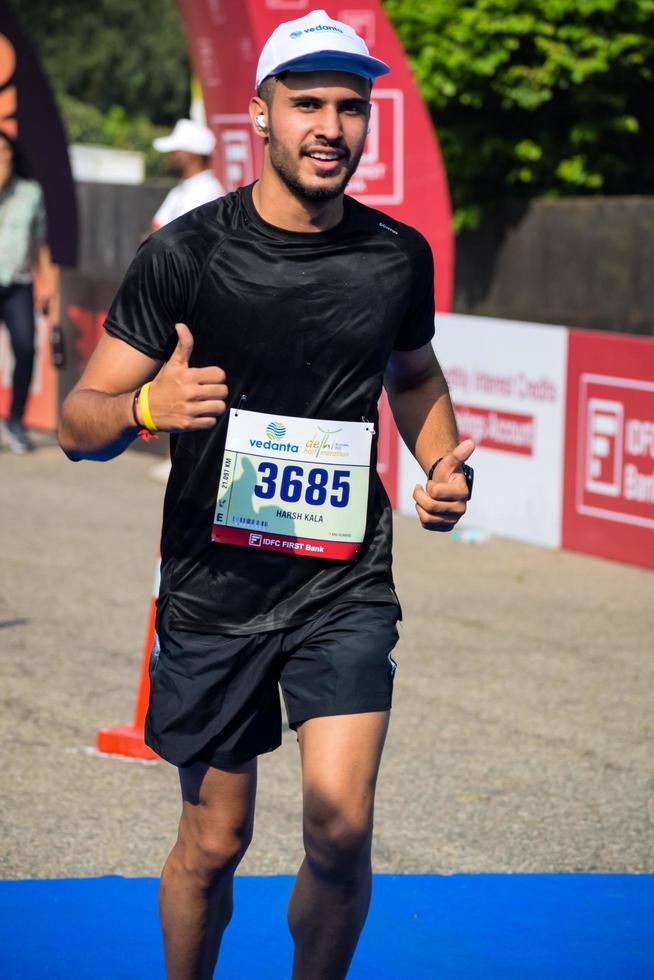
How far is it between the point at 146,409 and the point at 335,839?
95 cm

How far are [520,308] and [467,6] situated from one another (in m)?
2.55

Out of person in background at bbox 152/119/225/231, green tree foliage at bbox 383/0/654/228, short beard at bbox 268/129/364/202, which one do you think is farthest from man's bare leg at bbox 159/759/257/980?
green tree foliage at bbox 383/0/654/228

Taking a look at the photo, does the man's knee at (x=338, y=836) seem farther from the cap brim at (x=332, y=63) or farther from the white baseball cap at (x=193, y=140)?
the white baseball cap at (x=193, y=140)

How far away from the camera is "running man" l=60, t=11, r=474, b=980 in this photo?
3314 millimetres

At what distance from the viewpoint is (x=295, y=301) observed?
11.0ft

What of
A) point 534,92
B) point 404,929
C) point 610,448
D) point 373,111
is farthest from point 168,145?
point 404,929

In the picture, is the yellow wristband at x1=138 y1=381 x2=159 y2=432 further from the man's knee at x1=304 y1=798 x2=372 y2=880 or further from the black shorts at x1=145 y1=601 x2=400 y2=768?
the man's knee at x1=304 y1=798 x2=372 y2=880

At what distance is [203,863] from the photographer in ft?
11.1

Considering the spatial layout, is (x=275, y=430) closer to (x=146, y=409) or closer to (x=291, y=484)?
(x=291, y=484)

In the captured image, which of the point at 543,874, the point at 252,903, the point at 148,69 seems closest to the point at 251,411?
the point at 252,903

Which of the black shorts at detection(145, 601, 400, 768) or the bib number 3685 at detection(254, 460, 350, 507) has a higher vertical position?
the bib number 3685 at detection(254, 460, 350, 507)

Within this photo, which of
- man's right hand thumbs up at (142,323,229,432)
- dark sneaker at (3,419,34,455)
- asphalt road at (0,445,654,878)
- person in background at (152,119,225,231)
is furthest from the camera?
dark sneaker at (3,419,34,455)

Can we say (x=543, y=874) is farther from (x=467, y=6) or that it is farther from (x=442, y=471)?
(x=467, y=6)

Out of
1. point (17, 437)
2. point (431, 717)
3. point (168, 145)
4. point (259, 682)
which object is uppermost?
point (168, 145)
